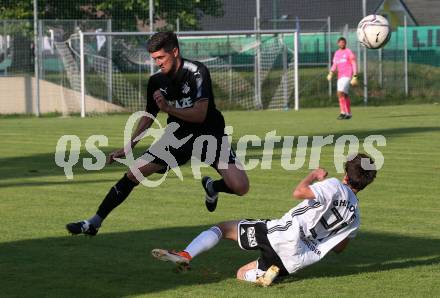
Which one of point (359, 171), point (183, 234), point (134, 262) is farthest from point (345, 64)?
point (359, 171)

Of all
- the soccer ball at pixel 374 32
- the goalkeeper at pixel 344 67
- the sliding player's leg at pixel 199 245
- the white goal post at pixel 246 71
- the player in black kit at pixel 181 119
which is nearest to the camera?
the sliding player's leg at pixel 199 245

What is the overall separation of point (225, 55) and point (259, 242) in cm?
2807

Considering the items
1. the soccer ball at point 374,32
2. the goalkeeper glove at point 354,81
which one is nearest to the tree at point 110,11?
the goalkeeper glove at point 354,81

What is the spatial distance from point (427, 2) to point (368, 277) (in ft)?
194

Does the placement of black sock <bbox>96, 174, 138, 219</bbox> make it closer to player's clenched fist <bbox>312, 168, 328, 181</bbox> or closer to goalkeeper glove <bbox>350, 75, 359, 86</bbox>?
player's clenched fist <bbox>312, 168, 328, 181</bbox>

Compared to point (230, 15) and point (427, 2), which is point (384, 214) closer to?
point (230, 15)

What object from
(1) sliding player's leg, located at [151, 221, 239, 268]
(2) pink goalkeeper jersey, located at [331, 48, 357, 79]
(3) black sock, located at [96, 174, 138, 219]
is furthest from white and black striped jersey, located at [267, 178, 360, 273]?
(2) pink goalkeeper jersey, located at [331, 48, 357, 79]

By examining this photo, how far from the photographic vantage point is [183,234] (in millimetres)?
10039

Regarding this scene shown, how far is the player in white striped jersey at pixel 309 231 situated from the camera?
305 inches

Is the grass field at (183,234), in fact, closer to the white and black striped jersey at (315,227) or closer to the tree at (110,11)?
the white and black striped jersey at (315,227)

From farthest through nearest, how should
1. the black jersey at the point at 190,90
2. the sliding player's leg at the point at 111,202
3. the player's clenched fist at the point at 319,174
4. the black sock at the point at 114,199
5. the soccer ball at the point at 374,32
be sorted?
1. the soccer ball at the point at 374,32
2. the black sock at the point at 114,199
3. the sliding player's leg at the point at 111,202
4. the black jersey at the point at 190,90
5. the player's clenched fist at the point at 319,174

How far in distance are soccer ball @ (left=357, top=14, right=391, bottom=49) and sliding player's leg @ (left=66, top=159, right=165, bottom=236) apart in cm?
1588

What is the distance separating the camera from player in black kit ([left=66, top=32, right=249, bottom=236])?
891 cm

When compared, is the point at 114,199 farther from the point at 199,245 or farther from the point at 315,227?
the point at 315,227
